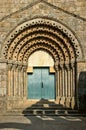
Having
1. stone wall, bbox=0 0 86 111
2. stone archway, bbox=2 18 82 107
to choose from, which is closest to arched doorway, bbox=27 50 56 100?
stone archway, bbox=2 18 82 107

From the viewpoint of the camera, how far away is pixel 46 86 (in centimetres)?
1672

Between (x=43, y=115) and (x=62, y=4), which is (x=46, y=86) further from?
(x=62, y=4)

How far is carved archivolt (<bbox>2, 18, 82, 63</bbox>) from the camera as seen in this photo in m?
15.4

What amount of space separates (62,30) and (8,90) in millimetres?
3607

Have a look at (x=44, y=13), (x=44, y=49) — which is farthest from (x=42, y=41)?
(x=44, y=13)

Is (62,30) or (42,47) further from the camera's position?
(42,47)

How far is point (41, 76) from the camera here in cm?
1675

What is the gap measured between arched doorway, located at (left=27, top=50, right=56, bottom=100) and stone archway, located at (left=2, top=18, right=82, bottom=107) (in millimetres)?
288

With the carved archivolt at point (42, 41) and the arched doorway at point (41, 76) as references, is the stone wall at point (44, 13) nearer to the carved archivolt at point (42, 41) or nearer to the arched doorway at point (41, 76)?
the carved archivolt at point (42, 41)

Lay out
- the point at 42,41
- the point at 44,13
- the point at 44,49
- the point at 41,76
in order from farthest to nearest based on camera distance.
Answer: the point at 41,76
the point at 44,49
the point at 42,41
the point at 44,13

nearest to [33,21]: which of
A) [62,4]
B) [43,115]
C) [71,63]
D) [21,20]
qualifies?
[21,20]

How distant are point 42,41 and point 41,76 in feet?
5.62

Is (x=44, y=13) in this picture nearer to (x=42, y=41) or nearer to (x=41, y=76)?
(x=42, y=41)

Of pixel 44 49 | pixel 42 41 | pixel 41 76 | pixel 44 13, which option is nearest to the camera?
pixel 44 13
